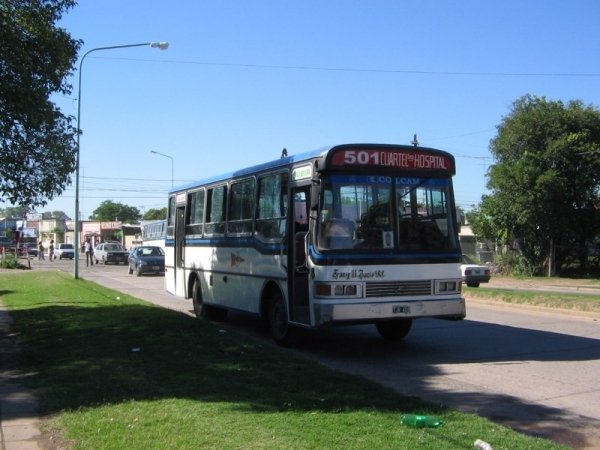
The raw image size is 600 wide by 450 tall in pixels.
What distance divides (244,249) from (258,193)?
1.11m

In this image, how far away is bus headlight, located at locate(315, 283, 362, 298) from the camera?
364 inches

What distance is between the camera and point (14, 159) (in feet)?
37.0

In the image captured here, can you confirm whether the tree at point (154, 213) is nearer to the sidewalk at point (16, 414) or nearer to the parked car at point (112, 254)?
the parked car at point (112, 254)

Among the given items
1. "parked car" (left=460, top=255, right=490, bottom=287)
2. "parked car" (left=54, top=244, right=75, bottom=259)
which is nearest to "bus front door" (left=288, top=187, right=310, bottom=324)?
"parked car" (left=460, top=255, right=490, bottom=287)

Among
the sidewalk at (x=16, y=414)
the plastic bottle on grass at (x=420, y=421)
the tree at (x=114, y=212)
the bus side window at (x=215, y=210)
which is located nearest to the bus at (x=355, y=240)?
the bus side window at (x=215, y=210)

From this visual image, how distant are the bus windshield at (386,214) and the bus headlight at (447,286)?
1.67 ft

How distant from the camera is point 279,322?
10.8 meters

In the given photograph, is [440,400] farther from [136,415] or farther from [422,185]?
[422,185]

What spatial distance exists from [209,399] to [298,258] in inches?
150

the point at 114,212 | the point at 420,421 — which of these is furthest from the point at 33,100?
the point at 114,212

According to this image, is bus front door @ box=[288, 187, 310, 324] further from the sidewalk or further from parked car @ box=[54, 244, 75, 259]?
parked car @ box=[54, 244, 75, 259]

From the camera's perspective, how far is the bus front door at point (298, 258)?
9844 millimetres

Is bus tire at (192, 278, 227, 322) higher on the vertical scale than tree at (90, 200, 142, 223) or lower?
lower

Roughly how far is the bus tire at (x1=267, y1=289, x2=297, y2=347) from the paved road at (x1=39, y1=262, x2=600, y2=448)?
0.97 ft
